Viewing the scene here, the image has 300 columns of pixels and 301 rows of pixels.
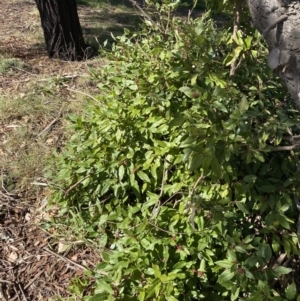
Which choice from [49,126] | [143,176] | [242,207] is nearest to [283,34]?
[242,207]

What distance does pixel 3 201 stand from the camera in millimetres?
3270

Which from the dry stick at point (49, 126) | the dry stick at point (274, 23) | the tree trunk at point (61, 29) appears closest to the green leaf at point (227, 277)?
the dry stick at point (274, 23)

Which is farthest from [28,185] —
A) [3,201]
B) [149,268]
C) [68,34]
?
[68,34]

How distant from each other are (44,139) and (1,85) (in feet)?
3.83

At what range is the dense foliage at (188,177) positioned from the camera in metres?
1.90

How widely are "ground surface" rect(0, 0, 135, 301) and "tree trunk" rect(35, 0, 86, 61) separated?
161 millimetres

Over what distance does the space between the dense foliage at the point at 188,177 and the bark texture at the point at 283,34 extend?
34 cm

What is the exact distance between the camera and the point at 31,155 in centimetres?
361

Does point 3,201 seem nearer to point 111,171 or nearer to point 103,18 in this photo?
point 111,171

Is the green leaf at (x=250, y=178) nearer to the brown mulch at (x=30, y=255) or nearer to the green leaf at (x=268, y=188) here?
the green leaf at (x=268, y=188)

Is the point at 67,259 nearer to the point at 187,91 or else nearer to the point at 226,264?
the point at 226,264

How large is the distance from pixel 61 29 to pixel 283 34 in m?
4.23

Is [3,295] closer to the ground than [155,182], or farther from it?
closer to the ground

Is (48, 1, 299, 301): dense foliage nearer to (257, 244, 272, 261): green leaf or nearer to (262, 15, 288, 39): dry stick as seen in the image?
(257, 244, 272, 261): green leaf
